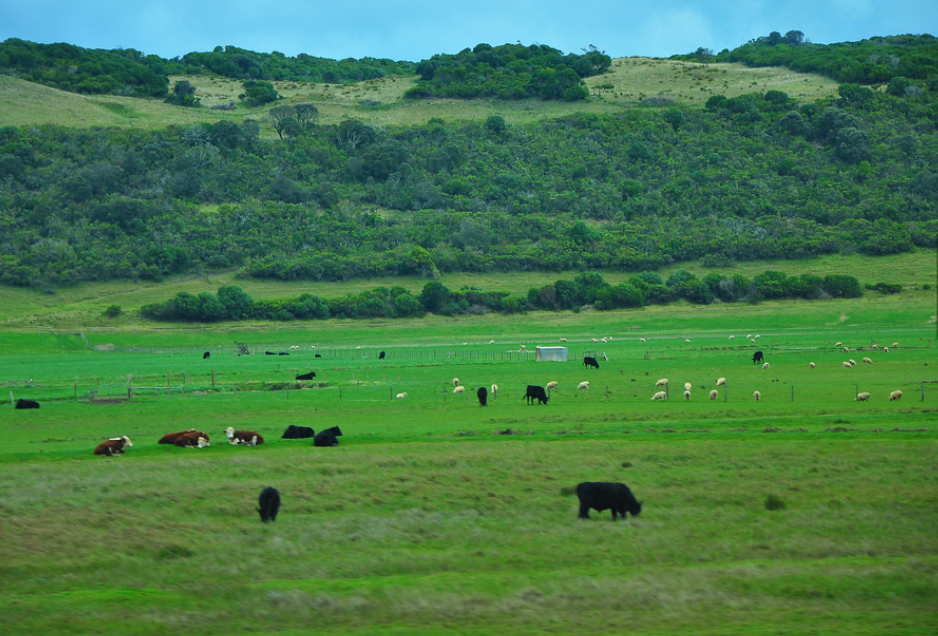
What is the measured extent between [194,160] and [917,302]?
9927cm

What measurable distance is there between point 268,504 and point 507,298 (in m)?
78.5

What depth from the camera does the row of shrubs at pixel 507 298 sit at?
90250 mm

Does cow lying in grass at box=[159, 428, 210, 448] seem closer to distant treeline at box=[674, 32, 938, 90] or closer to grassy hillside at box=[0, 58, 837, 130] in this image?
grassy hillside at box=[0, 58, 837, 130]

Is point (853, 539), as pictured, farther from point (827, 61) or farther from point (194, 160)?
point (827, 61)

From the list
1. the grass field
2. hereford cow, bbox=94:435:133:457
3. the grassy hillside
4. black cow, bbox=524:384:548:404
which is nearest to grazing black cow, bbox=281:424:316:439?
the grass field

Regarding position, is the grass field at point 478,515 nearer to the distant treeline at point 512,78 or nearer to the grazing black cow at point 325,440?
the grazing black cow at point 325,440

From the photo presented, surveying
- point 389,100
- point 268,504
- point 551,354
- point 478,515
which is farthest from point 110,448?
point 389,100

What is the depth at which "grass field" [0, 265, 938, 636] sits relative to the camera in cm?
1329

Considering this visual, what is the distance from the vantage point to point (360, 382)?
159ft

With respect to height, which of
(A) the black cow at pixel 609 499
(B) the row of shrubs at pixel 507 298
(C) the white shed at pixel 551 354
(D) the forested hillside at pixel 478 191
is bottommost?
(A) the black cow at pixel 609 499

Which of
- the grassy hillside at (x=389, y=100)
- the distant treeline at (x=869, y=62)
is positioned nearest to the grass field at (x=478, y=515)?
the grassy hillside at (x=389, y=100)

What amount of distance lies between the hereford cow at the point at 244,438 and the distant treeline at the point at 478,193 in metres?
80.9

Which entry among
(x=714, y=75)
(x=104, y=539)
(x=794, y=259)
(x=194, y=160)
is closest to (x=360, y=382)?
(x=104, y=539)

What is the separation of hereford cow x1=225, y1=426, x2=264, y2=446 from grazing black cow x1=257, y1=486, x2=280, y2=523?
9.57m
